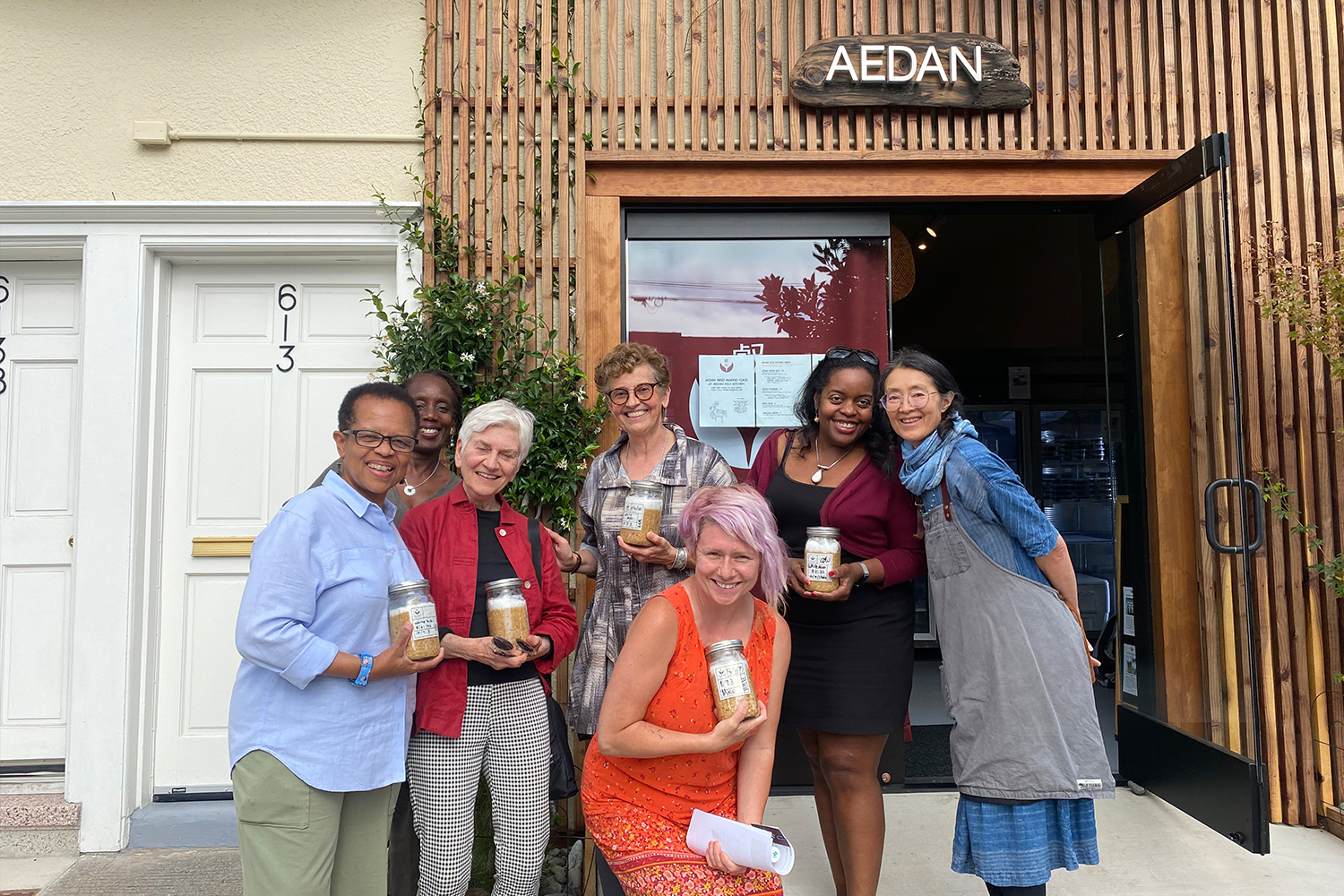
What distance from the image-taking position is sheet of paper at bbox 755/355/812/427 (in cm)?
360

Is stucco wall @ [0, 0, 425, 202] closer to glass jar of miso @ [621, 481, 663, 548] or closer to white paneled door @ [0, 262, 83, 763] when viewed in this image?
white paneled door @ [0, 262, 83, 763]

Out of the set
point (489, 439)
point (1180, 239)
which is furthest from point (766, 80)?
point (489, 439)

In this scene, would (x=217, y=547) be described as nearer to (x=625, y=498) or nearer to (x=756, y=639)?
(x=625, y=498)

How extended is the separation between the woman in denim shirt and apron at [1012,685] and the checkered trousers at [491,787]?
1.15m

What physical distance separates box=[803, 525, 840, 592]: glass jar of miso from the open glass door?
1.64 metres

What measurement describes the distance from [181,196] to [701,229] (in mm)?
2261

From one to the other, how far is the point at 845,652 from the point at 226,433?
2.81 m

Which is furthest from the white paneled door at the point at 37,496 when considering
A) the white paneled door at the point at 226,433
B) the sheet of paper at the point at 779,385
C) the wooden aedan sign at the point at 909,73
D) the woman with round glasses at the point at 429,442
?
the wooden aedan sign at the point at 909,73

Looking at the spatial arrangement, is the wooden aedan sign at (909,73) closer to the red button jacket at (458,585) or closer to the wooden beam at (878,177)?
the wooden beam at (878,177)

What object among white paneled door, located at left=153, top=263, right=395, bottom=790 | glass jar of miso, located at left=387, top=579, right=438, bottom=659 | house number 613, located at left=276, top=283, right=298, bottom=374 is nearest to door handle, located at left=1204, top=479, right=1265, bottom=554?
glass jar of miso, located at left=387, top=579, right=438, bottom=659

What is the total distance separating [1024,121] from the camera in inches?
137

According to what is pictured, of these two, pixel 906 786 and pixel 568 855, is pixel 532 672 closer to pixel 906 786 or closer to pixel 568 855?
pixel 568 855

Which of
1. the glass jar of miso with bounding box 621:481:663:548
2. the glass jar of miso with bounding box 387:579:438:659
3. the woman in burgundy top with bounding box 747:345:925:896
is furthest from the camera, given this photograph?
the woman in burgundy top with bounding box 747:345:925:896

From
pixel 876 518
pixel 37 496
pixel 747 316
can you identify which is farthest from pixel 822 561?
pixel 37 496
